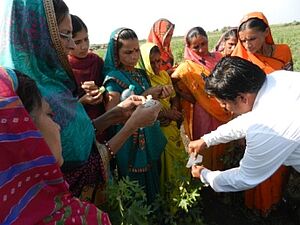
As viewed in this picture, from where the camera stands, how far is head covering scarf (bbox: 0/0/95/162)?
5.05 feet

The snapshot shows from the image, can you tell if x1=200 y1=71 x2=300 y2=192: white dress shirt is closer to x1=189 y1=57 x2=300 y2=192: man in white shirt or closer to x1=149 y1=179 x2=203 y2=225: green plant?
x1=189 y1=57 x2=300 y2=192: man in white shirt

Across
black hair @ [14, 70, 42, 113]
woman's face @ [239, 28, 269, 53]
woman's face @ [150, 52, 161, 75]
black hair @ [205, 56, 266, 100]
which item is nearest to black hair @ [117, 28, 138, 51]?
woman's face @ [150, 52, 161, 75]

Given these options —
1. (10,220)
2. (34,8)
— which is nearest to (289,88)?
(34,8)

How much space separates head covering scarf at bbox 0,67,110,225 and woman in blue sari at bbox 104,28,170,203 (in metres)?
1.62

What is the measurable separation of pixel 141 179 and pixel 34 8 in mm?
1702

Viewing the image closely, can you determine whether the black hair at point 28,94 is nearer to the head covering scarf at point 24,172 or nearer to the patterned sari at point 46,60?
the head covering scarf at point 24,172

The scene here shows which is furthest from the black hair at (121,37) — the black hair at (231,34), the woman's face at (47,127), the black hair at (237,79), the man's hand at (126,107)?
the black hair at (231,34)

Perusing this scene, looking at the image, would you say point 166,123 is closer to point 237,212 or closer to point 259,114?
point 237,212

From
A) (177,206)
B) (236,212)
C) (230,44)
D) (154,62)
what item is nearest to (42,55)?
(177,206)

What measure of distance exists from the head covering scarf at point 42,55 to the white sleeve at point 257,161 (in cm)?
100

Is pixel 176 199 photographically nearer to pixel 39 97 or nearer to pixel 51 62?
pixel 51 62

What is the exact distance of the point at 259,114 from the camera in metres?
2.08

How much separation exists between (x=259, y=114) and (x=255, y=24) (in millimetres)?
1581

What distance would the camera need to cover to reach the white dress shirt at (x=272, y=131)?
202cm
